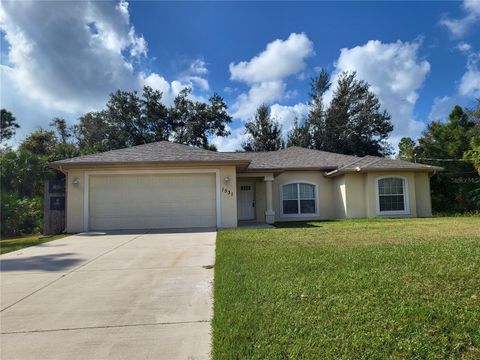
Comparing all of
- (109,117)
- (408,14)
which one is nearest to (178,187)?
(408,14)

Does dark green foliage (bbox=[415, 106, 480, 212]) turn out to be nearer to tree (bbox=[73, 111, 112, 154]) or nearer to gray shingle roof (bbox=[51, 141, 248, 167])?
gray shingle roof (bbox=[51, 141, 248, 167])

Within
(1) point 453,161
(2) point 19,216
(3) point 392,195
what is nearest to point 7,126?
(2) point 19,216

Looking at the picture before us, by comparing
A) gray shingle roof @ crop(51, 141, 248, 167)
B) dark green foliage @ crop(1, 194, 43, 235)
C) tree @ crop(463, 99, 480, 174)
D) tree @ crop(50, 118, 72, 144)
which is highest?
tree @ crop(50, 118, 72, 144)

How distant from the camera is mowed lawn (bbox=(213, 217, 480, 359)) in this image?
3.09 m

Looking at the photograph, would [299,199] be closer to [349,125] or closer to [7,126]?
[349,125]

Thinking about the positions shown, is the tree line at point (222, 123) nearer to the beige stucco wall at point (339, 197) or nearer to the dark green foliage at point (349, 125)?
the dark green foliage at point (349, 125)

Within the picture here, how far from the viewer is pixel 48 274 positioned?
21.7 feet

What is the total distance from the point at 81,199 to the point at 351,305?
1264 cm

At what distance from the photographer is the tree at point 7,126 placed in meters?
33.0

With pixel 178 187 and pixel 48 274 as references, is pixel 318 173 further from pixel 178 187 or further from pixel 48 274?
pixel 48 274

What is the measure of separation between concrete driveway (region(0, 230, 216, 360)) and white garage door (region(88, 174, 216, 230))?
5.47 meters

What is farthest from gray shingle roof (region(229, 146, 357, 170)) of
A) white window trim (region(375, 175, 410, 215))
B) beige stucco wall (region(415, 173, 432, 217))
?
beige stucco wall (region(415, 173, 432, 217))

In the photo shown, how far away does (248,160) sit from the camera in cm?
1412

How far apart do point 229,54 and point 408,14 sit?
898 centimetres
